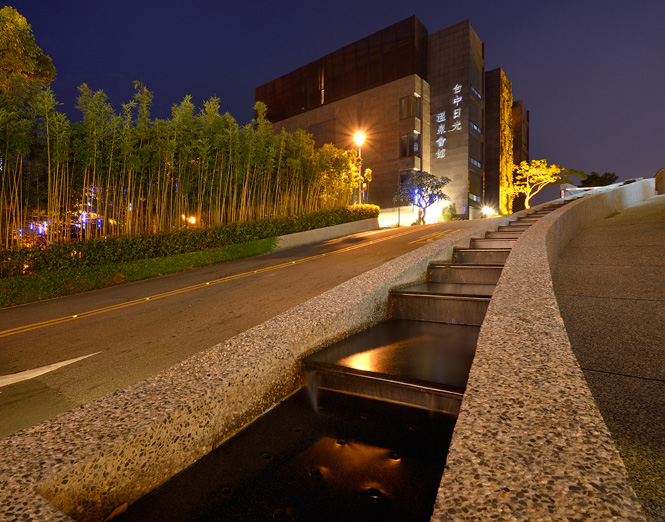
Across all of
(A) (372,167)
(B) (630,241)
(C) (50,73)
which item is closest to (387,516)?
(B) (630,241)

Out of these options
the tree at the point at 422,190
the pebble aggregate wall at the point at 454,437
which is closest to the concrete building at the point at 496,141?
the tree at the point at 422,190

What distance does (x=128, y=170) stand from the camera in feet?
36.2

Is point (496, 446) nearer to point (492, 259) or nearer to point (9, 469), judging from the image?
point (9, 469)

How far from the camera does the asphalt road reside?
3.28 m

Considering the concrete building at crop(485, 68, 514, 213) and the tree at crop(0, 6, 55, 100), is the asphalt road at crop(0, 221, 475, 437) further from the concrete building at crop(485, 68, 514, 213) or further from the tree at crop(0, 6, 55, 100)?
the concrete building at crop(485, 68, 514, 213)

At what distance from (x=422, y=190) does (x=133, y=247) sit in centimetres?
2427

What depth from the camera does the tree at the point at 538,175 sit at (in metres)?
37.4

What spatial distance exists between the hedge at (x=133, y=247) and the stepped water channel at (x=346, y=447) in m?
8.78

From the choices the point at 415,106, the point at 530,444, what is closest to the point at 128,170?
the point at 530,444

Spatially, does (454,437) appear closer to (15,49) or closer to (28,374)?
(28,374)

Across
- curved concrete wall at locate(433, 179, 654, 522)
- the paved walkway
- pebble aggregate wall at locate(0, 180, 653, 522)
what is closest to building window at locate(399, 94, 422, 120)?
the paved walkway

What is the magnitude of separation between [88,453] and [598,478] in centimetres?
178

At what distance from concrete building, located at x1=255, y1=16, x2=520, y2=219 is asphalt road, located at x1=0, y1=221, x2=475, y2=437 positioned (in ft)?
89.0

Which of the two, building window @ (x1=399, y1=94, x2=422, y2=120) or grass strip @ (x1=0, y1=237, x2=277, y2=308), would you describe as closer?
grass strip @ (x1=0, y1=237, x2=277, y2=308)
